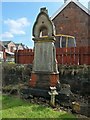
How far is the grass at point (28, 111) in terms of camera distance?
632cm

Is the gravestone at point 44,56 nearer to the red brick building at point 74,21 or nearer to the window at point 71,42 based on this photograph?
the window at point 71,42

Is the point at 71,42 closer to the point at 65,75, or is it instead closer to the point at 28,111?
the point at 65,75

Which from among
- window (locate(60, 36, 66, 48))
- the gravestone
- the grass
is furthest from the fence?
window (locate(60, 36, 66, 48))

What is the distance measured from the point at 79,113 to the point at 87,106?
68 centimetres

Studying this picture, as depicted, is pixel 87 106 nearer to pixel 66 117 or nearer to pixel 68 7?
pixel 66 117

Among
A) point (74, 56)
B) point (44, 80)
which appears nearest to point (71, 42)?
point (74, 56)

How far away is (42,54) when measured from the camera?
907 centimetres

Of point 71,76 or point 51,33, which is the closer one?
point 51,33

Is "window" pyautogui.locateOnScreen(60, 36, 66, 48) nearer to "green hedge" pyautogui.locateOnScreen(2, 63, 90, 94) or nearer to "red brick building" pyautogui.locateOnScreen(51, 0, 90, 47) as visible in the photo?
"red brick building" pyautogui.locateOnScreen(51, 0, 90, 47)

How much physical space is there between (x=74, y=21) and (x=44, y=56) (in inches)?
447

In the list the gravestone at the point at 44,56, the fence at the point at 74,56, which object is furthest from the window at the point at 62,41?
the gravestone at the point at 44,56

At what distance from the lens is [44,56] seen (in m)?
9.04

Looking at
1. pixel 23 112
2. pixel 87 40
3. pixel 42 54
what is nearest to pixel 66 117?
pixel 23 112

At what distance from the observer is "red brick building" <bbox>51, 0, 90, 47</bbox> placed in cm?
1902
